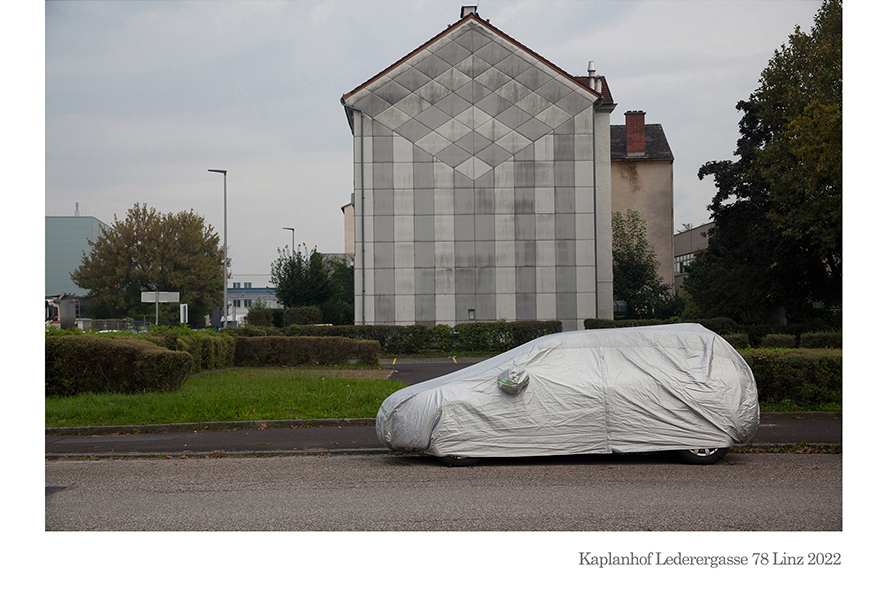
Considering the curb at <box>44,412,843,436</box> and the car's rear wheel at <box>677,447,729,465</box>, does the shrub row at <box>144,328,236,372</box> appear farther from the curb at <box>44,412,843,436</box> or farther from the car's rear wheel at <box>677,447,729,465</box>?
the car's rear wheel at <box>677,447,729,465</box>

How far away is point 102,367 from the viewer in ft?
46.2

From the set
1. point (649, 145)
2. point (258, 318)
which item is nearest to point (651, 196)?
point (649, 145)

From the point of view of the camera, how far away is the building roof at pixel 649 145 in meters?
54.1

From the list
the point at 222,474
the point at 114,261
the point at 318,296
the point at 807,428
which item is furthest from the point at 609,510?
the point at 114,261

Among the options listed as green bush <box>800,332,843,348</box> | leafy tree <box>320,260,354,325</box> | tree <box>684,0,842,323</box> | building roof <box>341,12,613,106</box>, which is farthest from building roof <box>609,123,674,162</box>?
green bush <box>800,332,843,348</box>

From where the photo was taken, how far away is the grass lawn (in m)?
11.7

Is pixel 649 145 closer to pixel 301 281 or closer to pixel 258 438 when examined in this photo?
pixel 301 281

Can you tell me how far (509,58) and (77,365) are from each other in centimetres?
2535

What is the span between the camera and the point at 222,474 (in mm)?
8125

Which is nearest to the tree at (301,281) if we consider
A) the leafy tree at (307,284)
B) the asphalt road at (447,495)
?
the leafy tree at (307,284)

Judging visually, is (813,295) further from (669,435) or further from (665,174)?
(669,435)

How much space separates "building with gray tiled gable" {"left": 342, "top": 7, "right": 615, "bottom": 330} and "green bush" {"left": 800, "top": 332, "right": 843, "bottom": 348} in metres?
15.3

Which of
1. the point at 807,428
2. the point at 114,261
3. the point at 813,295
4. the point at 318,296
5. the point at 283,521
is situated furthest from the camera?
the point at 114,261

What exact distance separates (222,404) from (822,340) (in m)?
14.1
